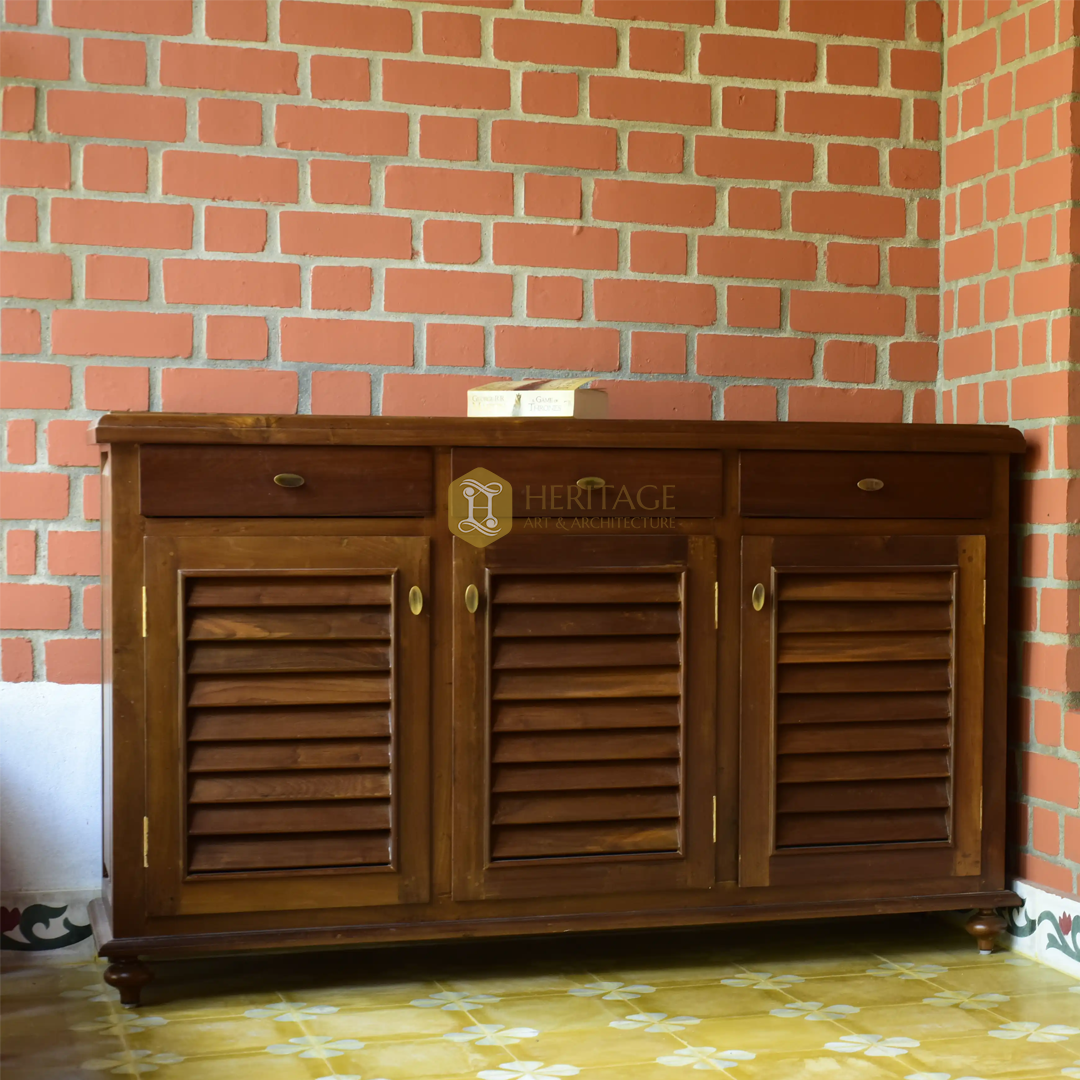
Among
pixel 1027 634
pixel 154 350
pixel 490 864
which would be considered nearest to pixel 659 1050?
pixel 490 864

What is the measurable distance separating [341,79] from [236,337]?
1.81ft

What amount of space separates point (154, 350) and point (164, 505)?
51 cm

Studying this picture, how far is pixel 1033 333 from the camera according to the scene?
2.77 metres

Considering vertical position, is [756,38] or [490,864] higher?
[756,38]

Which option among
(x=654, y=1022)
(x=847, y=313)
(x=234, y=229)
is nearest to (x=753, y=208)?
(x=847, y=313)

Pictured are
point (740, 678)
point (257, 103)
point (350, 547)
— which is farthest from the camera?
point (257, 103)

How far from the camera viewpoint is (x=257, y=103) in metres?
2.73

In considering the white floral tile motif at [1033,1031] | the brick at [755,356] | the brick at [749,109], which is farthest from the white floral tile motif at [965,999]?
the brick at [749,109]

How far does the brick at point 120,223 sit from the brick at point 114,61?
0.76ft

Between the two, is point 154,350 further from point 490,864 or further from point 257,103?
point 490,864

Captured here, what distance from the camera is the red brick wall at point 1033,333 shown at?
2.67 m

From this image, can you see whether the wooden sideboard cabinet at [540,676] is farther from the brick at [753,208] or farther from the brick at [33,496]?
the brick at [753,208]

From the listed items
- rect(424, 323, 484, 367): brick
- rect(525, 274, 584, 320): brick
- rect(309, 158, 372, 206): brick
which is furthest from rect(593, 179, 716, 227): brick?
rect(309, 158, 372, 206): brick

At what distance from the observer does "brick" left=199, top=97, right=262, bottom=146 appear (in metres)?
2.71
